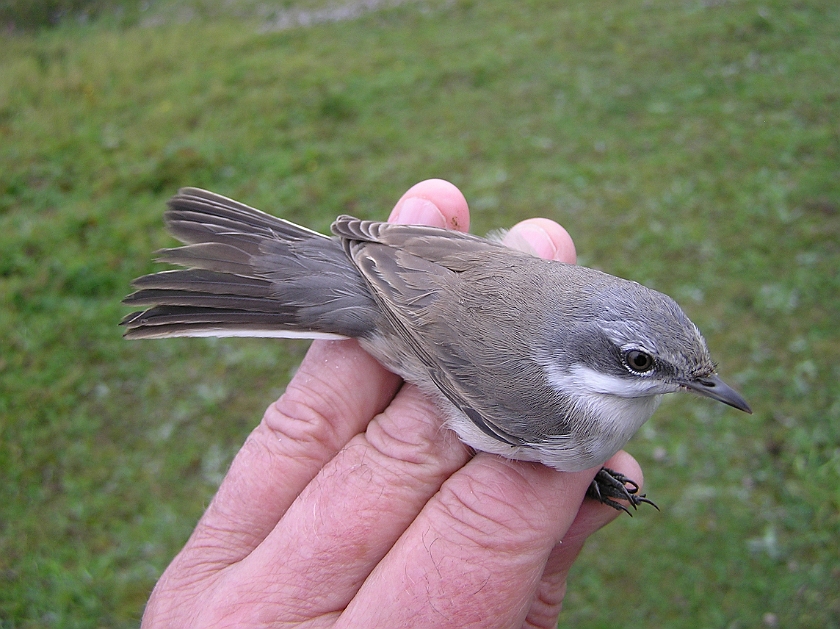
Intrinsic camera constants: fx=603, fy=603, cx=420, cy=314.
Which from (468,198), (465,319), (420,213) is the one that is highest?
(420,213)

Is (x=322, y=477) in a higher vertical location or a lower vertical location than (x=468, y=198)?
higher

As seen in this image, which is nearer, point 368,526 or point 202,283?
point 368,526

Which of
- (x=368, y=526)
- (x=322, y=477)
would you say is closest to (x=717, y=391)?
(x=368, y=526)

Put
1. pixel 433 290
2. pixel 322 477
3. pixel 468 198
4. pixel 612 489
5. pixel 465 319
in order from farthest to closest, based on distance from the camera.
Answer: pixel 468 198
pixel 612 489
pixel 433 290
pixel 465 319
pixel 322 477

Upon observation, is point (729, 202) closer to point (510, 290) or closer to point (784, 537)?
point (784, 537)

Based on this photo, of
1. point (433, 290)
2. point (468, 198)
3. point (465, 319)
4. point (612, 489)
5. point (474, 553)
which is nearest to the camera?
point (474, 553)

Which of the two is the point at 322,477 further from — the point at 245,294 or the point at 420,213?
the point at 420,213

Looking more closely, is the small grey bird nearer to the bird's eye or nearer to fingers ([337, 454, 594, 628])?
the bird's eye
